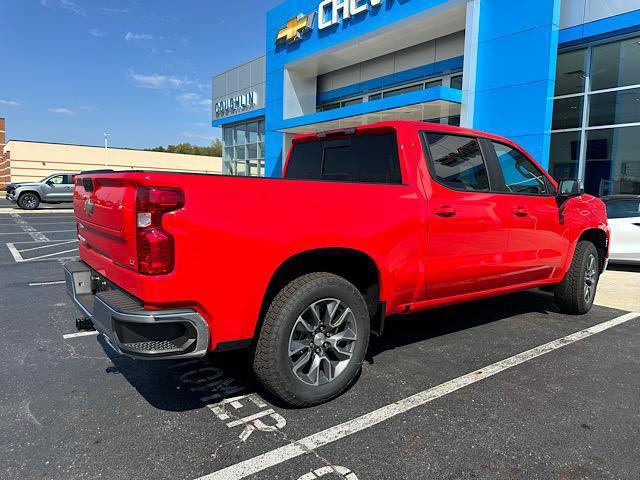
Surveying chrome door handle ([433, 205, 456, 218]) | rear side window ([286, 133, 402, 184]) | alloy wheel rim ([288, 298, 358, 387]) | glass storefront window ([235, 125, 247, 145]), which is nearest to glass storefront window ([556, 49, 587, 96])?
rear side window ([286, 133, 402, 184])

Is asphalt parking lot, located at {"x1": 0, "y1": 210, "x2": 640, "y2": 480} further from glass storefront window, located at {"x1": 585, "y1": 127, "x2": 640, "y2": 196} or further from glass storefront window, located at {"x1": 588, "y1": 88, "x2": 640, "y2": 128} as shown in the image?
glass storefront window, located at {"x1": 588, "y1": 88, "x2": 640, "y2": 128}

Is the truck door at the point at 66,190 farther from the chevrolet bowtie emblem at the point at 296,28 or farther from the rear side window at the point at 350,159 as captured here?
the rear side window at the point at 350,159

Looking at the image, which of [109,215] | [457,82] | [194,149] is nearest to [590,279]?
[109,215]

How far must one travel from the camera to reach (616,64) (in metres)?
11.2

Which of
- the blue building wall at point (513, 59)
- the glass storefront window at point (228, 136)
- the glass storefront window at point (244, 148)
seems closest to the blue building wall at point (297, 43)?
the blue building wall at point (513, 59)

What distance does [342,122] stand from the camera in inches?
653

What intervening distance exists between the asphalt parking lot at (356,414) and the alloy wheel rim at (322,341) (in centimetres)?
24

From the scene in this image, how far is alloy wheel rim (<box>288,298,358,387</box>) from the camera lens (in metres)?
2.87

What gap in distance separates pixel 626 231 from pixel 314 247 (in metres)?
7.74

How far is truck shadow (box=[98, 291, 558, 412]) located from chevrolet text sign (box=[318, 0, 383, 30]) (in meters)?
13.4

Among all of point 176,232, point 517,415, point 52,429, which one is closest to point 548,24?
point 517,415

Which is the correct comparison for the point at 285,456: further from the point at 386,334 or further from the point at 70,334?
the point at 70,334

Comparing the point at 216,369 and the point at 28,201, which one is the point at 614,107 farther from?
the point at 28,201

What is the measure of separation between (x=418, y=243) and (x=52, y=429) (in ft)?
8.78
